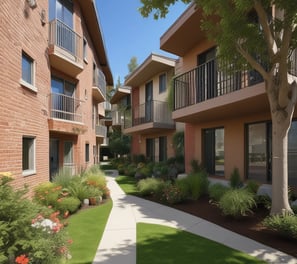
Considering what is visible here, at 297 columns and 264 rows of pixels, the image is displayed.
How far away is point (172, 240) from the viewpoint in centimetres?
636

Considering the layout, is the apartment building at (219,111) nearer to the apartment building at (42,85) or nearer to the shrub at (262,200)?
the shrub at (262,200)

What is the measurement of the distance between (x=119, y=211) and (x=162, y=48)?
28.1 ft

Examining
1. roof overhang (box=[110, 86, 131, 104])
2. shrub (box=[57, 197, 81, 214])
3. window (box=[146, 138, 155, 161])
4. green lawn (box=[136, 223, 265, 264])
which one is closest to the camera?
green lawn (box=[136, 223, 265, 264])

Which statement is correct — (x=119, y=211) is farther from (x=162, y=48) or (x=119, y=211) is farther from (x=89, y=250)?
(x=162, y=48)

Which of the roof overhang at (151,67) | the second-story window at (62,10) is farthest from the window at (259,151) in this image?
the second-story window at (62,10)

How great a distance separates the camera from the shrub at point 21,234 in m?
3.92

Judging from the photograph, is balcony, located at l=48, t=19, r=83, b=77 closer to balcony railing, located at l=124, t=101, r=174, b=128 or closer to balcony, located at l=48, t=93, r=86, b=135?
balcony, located at l=48, t=93, r=86, b=135

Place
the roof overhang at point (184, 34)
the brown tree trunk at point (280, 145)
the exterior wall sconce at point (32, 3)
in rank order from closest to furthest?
the brown tree trunk at point (280, 145), the exterior wall sconce at point (32, 3), the roof overhang at point (184, 34)

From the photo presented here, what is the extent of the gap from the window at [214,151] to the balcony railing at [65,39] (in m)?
8.07

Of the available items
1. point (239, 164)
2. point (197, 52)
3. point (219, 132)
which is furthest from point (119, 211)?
point (197, 52)

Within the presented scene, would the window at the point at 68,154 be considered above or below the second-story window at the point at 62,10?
below

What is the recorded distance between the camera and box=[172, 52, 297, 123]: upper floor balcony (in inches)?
320

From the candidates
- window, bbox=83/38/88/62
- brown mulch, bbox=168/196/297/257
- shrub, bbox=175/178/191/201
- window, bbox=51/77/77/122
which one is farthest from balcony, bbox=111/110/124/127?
brown mulch, bbox=168/196/297/257

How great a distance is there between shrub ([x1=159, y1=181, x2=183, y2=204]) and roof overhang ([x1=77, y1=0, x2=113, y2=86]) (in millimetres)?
11616
